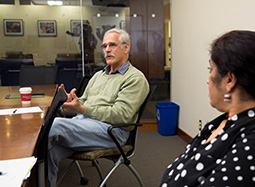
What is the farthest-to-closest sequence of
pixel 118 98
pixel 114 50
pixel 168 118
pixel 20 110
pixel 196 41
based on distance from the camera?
1. pixel 168 118
2. pixel 196 41
3. pixel 114 50
4. pixel 118 98
5. pixel 20 110

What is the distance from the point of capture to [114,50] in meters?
2.82

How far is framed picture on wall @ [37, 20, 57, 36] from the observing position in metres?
5.12

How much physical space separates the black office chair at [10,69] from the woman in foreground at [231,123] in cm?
455

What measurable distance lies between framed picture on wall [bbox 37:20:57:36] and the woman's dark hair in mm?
4424

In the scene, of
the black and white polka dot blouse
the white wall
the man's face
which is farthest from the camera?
the white wall

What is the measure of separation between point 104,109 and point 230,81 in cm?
149

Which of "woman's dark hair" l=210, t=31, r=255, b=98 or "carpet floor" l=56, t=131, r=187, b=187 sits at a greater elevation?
"woman's dark hair" l=210, t=31, r=255, b=98

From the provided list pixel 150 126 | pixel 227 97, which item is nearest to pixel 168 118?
pixel 150 126

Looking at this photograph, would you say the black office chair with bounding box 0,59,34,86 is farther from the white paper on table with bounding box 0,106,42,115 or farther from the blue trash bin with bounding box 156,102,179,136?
the white paper on table with bounding box 0,106,42,115

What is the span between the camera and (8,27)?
509cm

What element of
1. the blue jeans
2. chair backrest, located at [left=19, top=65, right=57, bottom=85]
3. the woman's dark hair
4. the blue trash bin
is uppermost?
the woman's dark hair

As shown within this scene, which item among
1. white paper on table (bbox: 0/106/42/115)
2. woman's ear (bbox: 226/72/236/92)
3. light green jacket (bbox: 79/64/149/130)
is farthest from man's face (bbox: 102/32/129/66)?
woman's ear (bbox: 226/72/236/92)

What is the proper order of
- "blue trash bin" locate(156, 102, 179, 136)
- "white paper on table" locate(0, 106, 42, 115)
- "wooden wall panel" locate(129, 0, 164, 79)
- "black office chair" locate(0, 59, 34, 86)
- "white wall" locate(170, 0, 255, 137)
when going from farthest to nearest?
1. "black office chair" locate(0, 59, 34, 86)
2. "wooden wall panel" locate(129, 0, 164, 79)
3. "blue trash bin" locate(156, 102, 179, 136)
4. "white wall" locate(170, 0, 255, 137)
5. "white paper on table" locate(0, 106, 42, 115)

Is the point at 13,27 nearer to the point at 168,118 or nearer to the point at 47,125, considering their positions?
the point at 168,118
